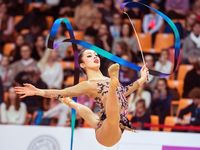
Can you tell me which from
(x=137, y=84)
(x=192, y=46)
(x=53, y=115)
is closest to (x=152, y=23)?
(x=192, y=46)

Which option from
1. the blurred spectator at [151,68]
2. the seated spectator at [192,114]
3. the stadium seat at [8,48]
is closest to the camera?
the seated spectator at [192,114]

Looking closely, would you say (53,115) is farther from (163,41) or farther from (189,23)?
(189,23)

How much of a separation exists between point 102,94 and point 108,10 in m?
5.61

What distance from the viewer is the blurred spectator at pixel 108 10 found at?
11.8 meters

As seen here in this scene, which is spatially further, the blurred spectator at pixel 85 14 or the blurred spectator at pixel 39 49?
the blurred spectator at pixel 85 14

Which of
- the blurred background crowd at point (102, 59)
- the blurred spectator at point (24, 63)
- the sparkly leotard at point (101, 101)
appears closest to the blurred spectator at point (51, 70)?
the blurred background crowd at point (102, 59)

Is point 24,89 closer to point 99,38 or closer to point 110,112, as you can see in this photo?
point 110,112

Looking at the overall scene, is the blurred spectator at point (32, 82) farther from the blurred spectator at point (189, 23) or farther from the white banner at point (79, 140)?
the blurred spectator at point (189, 23)

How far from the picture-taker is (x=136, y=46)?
11062 millimetres

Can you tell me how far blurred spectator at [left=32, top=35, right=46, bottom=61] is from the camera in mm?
11242

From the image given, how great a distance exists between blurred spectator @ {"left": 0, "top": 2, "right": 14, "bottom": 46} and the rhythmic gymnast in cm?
518

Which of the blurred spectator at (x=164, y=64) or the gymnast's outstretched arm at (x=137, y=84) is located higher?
the blurred spectator at (x=164, y=64)

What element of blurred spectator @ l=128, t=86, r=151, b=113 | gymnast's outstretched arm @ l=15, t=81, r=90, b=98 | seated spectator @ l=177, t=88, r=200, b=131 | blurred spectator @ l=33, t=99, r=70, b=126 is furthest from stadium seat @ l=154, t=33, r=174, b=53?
gymnast's outstretched arm @ l=15, t=81, r=90, b=98

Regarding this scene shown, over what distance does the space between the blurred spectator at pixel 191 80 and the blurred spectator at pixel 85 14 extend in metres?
2.40
